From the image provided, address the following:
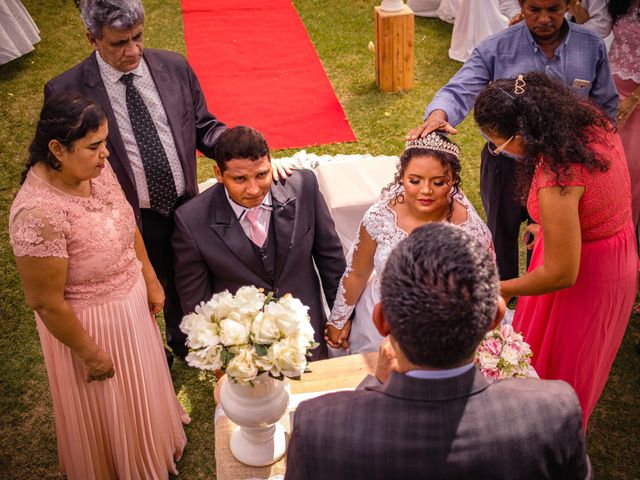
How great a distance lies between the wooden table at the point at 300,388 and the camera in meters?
2.48

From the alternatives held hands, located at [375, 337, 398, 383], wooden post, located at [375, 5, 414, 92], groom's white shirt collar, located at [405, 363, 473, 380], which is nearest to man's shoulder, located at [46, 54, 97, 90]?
held hands, located at [375, 337, 398, 383]

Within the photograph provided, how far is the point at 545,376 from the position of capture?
3.56m

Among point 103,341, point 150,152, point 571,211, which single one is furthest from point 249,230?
point 571,211

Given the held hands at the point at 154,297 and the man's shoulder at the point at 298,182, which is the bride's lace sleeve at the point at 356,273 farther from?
the held hands at the point at 154,297

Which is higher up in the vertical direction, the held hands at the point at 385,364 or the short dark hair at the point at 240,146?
the short dark hair at the point at 240,146

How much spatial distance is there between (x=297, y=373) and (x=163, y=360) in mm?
1595

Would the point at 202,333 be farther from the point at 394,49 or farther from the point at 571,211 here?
the point at 394,49

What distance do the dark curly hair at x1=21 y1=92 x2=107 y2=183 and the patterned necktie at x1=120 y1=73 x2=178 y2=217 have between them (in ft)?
2.46

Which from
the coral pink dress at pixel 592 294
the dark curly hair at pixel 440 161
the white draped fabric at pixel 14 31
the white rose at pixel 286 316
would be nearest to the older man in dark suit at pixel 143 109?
the dark curly hair at pixel 440 161

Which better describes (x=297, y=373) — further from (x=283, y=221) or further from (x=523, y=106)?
(x=523, y=106)

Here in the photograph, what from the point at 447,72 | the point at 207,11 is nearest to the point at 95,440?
the point at 447,72

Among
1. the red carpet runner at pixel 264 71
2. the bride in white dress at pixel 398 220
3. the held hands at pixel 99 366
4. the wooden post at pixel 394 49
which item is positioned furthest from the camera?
the wooden post at pixel 394 49

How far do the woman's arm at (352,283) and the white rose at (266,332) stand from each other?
4.42ft

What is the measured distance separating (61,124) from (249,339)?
1.32 m
